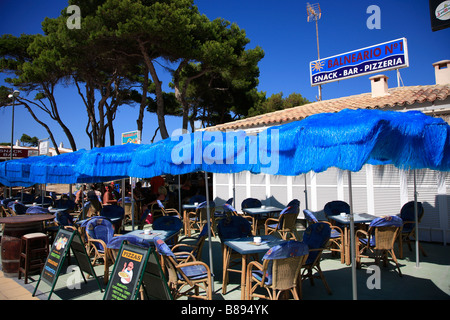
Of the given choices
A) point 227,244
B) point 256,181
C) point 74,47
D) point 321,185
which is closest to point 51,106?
point 74,47

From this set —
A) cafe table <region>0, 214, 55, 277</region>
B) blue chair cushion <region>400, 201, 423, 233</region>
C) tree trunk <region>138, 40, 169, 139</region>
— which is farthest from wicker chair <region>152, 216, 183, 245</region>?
tree trunk <region>138, 40, 169, 139</region>

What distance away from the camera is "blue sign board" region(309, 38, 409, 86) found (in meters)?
11.1

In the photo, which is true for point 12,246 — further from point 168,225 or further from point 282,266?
point 282,266

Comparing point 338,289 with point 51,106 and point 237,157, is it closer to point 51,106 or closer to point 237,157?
point 237,157

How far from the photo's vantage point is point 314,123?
2.99m

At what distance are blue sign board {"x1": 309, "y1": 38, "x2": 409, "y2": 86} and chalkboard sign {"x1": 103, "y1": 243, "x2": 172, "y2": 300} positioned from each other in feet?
38.5

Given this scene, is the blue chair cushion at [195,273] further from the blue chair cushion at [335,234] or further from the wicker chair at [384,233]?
the blue chair cushion at [335,234]

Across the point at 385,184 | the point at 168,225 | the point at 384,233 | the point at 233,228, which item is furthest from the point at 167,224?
the point at 385,184

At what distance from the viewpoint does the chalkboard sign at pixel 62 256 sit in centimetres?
423

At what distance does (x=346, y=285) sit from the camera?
14.8 ft

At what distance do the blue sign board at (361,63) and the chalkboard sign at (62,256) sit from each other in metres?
12.0

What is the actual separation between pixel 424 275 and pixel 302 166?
12.4 ft

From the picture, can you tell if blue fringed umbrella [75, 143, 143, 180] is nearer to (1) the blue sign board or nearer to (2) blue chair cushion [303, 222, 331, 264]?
(2) blue chair cushion [303, 222, 331, 264]

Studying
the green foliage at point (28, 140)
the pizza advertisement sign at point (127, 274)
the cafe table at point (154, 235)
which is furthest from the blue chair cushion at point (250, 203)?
the green foliage at point (28, 140)
